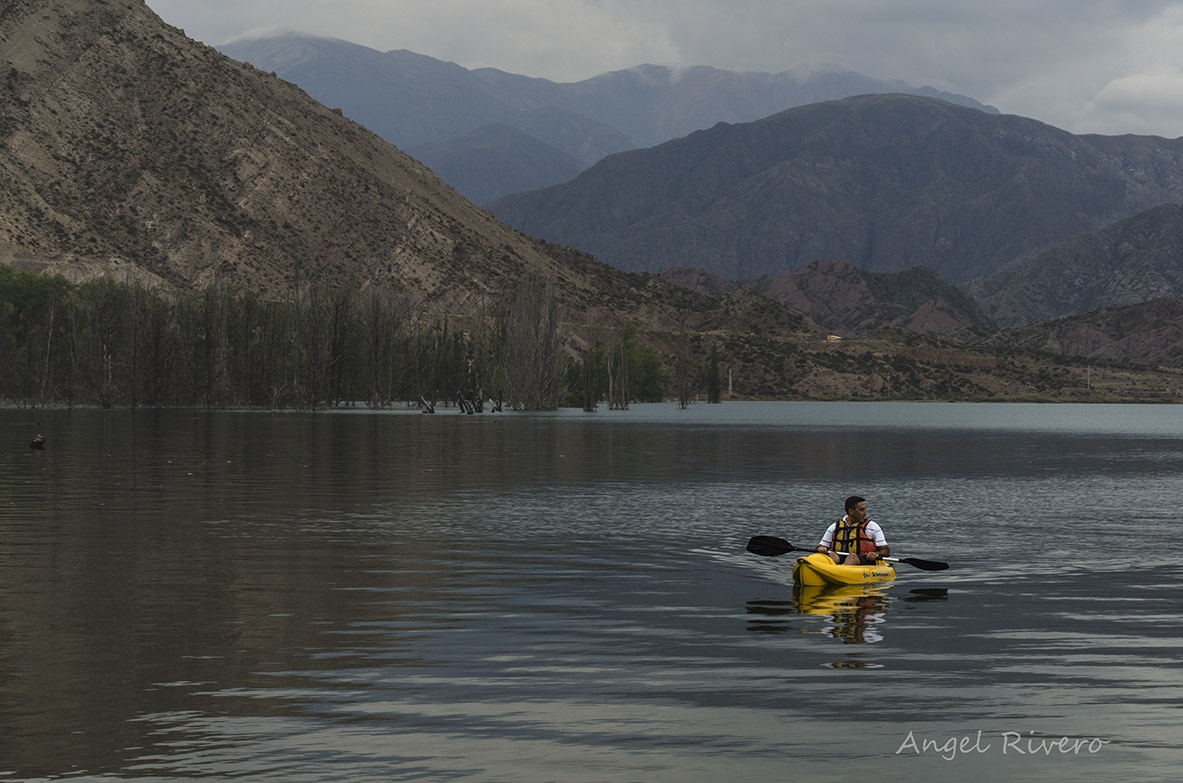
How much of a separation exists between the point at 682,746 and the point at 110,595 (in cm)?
1603

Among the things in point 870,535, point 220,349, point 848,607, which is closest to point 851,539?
point 870,535

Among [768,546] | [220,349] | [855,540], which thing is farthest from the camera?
[220,349]

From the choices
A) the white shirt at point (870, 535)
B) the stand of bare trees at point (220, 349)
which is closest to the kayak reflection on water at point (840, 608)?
the white shirt at point (870, 535)

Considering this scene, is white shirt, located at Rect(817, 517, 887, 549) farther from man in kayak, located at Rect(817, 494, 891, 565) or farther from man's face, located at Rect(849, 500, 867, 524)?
man's face, located at Rect(849, 500, 867, 524)

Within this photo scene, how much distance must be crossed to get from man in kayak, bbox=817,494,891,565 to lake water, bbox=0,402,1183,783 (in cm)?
90

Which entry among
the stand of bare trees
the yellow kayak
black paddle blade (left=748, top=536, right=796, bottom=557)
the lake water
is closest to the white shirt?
the yellow kayak

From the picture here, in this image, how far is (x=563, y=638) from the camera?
952 inches

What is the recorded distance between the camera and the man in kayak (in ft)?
104

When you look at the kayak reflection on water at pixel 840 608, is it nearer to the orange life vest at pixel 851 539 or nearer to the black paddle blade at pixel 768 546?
the orange life vest at pixel 851 539

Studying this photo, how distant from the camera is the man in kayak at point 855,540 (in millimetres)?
31703

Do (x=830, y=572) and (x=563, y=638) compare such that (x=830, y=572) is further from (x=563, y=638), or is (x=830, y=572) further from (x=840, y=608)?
(x=563, y=638)

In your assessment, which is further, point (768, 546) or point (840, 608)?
point (768, 546)

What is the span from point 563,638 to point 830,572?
886cm

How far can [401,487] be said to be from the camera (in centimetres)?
6006
